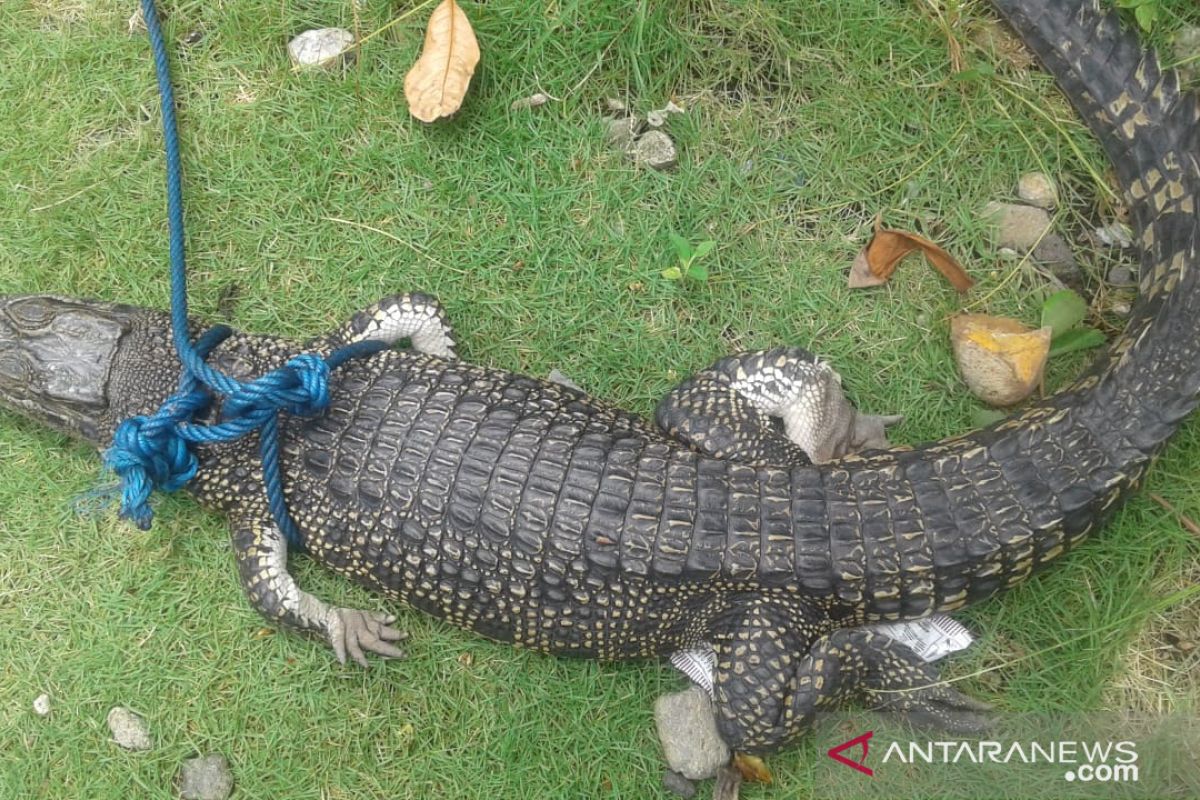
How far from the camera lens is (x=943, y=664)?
3289mm

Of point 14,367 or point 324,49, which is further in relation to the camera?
point 324,49

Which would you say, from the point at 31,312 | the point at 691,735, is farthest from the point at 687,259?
the point at 31,312

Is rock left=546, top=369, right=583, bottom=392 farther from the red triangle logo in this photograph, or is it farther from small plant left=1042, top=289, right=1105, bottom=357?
small plant left=1042, top=289, right=1105, bottom=357

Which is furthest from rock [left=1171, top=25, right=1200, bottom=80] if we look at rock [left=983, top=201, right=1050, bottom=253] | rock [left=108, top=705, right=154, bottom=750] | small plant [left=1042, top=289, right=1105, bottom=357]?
rock [left=108, top=705, right=154, bottom=750]

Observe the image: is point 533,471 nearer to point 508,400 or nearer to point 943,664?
point 508,400

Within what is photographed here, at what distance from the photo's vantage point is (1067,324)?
3.42 metres

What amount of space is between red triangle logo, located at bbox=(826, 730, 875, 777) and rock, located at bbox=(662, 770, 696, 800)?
1.75ft

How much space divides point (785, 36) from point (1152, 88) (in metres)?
1.37

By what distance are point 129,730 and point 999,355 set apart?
3688 millimetres

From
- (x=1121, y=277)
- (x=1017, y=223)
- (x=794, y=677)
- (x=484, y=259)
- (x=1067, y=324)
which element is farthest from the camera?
(x=484, y=259)

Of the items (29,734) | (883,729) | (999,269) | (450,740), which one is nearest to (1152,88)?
(999,269)

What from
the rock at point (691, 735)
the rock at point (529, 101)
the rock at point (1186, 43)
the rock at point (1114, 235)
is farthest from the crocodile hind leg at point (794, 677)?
the rock at point (1186, 43)

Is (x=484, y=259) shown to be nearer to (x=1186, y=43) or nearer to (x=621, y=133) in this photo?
(x=621, y=133)

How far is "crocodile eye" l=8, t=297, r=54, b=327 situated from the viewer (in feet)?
11.2
